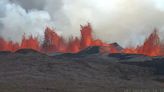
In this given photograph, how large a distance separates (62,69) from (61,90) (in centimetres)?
6060

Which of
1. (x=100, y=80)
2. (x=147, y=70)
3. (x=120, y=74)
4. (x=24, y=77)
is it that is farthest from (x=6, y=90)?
(x=147, y=70)

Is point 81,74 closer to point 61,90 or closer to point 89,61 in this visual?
point 89,61

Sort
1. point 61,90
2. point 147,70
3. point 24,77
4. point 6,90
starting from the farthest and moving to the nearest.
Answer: point 147,70
point 24,77
point 61,90
point 6,90

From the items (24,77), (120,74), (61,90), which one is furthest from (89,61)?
(61,90)

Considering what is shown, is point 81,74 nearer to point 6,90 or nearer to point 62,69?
point 62,69

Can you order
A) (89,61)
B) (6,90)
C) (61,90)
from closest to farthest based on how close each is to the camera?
(6,90) < (61,90) < (89,61)

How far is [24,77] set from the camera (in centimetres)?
14375

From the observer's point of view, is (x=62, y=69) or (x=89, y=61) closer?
(x=62, y=69)

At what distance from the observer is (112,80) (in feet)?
505

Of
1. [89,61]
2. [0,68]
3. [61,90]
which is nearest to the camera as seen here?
[61,90]

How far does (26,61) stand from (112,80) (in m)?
49.8

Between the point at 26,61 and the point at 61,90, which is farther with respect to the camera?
the point at 26,61

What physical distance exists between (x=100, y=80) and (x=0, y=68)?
44826 millimetres

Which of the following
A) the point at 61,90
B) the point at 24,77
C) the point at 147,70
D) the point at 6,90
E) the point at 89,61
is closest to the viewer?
the point at 6,90
